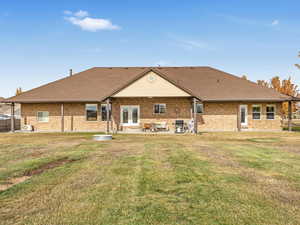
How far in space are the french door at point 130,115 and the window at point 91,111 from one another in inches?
108

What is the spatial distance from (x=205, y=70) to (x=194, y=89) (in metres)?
5.49

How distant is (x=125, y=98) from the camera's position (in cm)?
2119

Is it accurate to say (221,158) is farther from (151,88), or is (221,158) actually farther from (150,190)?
(151,88)

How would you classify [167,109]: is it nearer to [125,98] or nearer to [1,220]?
[125,98]

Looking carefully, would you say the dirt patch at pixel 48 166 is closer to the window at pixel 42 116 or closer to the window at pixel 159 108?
the window at pixel 159 108

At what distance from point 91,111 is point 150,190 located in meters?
17.3

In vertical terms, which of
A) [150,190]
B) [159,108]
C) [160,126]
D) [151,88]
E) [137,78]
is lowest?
[150,190]

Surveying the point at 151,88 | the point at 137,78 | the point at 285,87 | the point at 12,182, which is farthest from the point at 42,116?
the point at 285,87

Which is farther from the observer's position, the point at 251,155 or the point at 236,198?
the point at 251,155

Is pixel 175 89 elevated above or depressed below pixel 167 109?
above

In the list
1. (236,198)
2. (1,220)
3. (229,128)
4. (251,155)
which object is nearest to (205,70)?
(229,128)

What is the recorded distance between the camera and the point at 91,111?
2138 centimetres

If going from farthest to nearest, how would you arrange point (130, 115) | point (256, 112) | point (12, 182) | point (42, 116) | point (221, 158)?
point (42, 116) → point (130, 115) → point (256, 112) → point (221, 158) → point (12, 182)

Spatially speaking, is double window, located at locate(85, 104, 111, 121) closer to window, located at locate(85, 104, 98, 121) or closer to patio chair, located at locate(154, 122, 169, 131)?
window, located at locate(85, 104, 98, 121)
